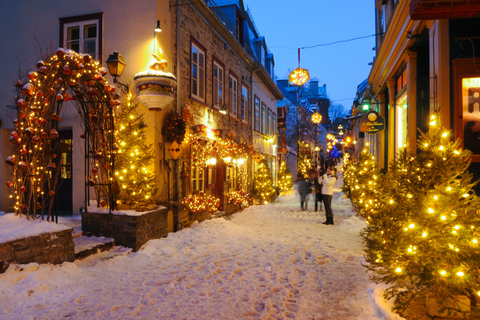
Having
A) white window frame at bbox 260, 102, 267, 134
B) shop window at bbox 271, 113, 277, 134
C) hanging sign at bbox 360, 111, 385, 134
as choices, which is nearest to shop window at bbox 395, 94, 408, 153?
hanging sign at bbox 360, 111, 385, 134

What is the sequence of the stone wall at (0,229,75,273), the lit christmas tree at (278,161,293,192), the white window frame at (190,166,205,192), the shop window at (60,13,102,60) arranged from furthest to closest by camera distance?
1. the lit christmas tree at (278,161,293,192)
2. the white window frame at (190,166,205,192)
3. the shop window at (60,13,102,60)
4. the stone wall at (0,229,75,273)

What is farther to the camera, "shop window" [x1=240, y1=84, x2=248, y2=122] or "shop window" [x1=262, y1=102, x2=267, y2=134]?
"shop window" [x1=262, y1=102, x2=267, y2=134]

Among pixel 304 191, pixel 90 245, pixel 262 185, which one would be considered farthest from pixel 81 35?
pixel 262 185

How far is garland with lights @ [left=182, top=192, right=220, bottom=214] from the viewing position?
30.8ft

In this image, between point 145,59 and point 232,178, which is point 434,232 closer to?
point 145,59

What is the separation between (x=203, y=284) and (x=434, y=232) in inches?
131

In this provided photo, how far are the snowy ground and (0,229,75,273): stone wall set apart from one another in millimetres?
130

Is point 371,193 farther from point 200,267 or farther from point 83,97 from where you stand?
point 83,97

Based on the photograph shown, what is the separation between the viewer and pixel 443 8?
17.0ft

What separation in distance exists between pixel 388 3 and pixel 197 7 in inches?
243

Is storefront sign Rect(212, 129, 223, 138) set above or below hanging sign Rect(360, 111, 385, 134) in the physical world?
below

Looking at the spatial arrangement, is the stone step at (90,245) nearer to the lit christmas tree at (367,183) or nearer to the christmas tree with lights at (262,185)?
the lit christmas tree at (367,183)

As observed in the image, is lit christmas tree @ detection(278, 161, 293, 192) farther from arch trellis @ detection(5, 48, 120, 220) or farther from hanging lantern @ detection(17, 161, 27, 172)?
hanging lantern @ detection(17, 161, 27, 172)

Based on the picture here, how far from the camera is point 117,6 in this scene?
869 cm
